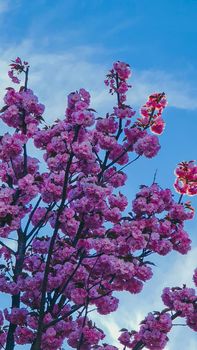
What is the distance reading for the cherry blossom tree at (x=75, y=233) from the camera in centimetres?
1024

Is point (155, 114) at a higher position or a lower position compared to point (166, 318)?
higher

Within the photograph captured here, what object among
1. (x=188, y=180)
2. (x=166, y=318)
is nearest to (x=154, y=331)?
(x=166, y=318)

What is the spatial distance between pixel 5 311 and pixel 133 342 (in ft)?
8.49

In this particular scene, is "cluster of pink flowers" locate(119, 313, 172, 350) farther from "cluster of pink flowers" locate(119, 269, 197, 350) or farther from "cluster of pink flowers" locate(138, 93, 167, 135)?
A: "cluster of pink flowers" locate(138, 93, 167, 135)

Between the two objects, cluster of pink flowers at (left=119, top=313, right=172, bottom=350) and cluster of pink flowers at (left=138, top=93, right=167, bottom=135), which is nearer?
cluster of pink flowers at (left=119, top=313, right=172, bottom=350)

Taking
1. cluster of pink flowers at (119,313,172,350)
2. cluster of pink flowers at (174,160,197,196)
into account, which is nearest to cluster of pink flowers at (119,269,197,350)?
cluster of pink flowers at (119,313,172,350)

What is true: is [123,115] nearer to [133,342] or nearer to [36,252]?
[36,252]

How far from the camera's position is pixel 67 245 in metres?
10.7

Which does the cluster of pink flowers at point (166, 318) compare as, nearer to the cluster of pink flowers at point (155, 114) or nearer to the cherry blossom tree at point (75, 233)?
the cherry blossom tree at point (75, 233)

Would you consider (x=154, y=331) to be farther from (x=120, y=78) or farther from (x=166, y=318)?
(x=120, y=78)

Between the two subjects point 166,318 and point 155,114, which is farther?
point 155,114

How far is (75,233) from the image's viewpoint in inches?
427

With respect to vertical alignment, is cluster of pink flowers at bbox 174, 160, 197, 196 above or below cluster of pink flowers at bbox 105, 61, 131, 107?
below

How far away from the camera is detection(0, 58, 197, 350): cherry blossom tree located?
10.2 m
